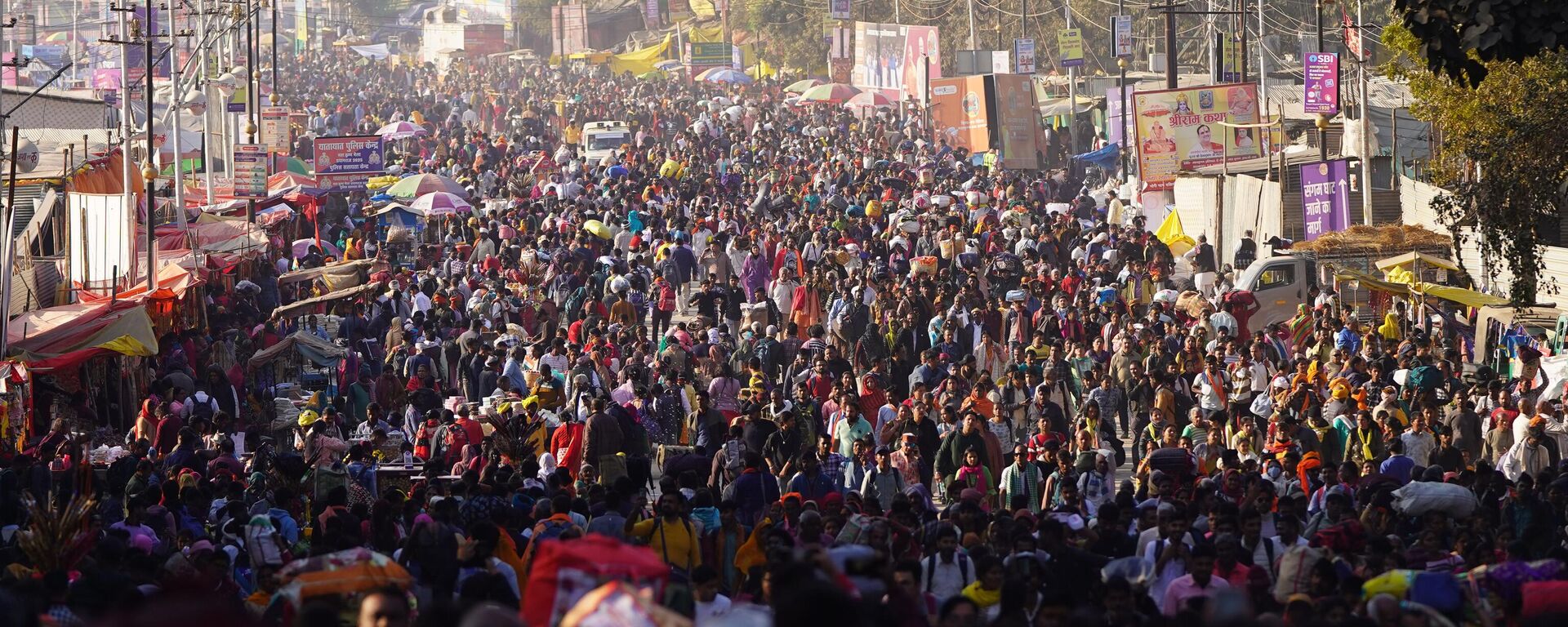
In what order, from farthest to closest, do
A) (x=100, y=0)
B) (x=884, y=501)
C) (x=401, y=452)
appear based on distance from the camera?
(x=100, y=0) → (x=401, y=452) → (x=884, y=501)

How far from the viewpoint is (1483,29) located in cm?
1180

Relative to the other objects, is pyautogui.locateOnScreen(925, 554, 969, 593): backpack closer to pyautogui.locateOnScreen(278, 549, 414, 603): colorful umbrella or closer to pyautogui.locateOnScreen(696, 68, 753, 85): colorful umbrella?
pyautogui.locateOnScreen(278, 549, 414, 603): colorful umbrella

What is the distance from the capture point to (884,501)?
42.8 ft

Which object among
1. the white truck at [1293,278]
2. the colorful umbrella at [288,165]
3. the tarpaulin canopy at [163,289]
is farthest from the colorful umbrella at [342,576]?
the colorful umbrella at [288,165]

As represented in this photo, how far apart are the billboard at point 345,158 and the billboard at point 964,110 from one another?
13.1 meters

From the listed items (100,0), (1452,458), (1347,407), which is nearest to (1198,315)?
(1347,407)

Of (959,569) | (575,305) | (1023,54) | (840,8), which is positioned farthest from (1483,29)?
(840,8)

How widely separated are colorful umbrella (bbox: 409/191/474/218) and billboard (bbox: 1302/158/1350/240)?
1194cm

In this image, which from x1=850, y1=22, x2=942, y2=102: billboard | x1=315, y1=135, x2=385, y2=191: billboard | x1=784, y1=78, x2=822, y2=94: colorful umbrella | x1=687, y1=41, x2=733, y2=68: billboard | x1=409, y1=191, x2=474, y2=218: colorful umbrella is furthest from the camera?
x1=687, y1=41, x2=733, y2=68: billboard

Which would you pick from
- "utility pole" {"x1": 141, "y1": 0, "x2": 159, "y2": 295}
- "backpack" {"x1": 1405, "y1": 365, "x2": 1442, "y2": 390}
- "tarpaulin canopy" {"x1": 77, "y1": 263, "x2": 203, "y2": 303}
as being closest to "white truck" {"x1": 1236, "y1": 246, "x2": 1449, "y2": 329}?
"backpack" {"x1": 1405, "y1": 365, "x2": 1442, "y2": 390}

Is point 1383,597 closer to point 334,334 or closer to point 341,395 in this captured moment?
point 341,395

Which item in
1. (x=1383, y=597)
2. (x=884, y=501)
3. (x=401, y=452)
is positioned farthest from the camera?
(x=401, y=452)

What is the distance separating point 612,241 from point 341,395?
37.4ft

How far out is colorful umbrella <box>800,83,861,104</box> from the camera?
2099 inches
